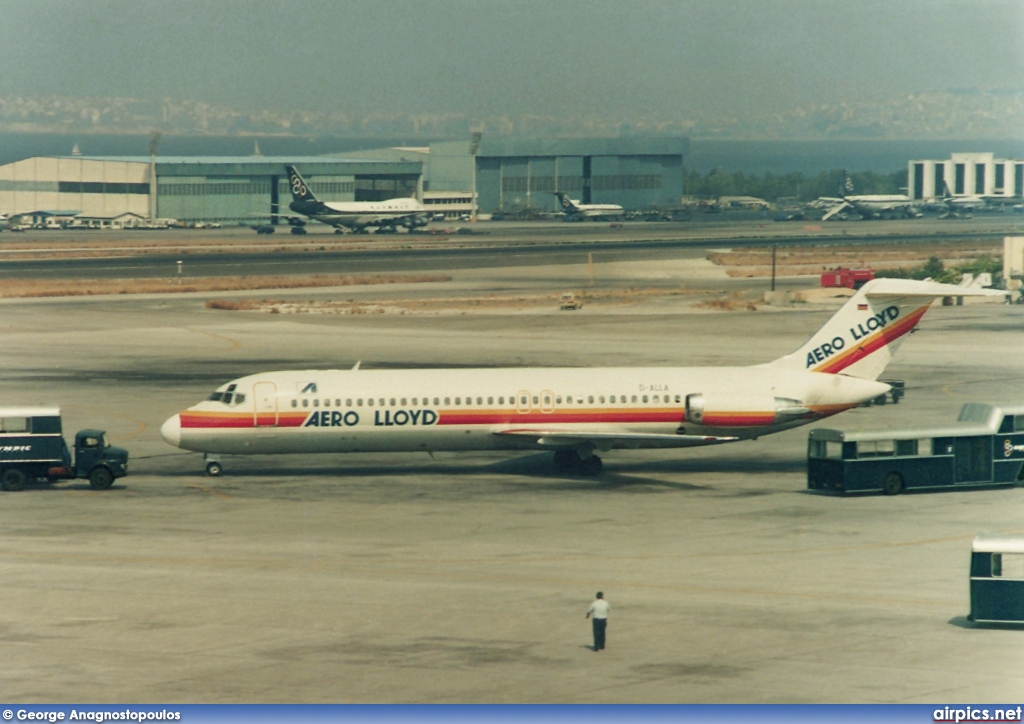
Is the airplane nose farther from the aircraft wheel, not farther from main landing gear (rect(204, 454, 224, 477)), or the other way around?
the aircraft wheel

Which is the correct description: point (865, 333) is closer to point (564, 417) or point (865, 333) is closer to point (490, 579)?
point (564, 417)

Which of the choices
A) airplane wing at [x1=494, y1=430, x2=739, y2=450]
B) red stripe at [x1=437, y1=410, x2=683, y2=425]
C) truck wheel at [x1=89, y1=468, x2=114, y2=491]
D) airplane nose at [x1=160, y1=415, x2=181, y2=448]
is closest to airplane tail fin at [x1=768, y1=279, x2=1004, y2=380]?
airplane wing at [x1=494, y1=430, x2=739, y2=450]

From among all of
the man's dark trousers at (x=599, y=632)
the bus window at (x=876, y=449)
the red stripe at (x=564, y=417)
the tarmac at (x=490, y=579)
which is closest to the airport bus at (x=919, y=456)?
the bus window at (x=876, y=449)

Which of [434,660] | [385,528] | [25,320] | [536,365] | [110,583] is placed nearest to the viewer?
[434,660]

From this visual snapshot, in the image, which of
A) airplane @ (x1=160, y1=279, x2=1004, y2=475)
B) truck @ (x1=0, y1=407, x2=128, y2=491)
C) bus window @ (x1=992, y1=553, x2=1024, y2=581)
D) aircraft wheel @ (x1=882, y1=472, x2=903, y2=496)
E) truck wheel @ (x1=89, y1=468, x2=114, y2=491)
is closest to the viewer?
bus window @ (x1=992, y1=553, x2=1024, y2=581)

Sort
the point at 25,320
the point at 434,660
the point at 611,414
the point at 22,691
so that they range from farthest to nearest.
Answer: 1. the point at 25,320
2. the point at 611,414
3. the point at 434,660
4. the point at 22,691

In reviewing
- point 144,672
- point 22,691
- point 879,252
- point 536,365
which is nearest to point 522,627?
point 144,672

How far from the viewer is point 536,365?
258 ft

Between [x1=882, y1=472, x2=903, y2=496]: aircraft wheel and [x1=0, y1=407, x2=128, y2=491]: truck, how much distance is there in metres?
27.3

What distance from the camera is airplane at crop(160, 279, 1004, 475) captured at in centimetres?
5075

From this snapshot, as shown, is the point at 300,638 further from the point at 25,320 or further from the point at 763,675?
the point at 25,320

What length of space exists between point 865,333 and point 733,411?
21.8 feet

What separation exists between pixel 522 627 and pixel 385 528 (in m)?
11.7

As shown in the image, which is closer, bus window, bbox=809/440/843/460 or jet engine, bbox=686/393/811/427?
bus window, bbox=809/440/843/460
